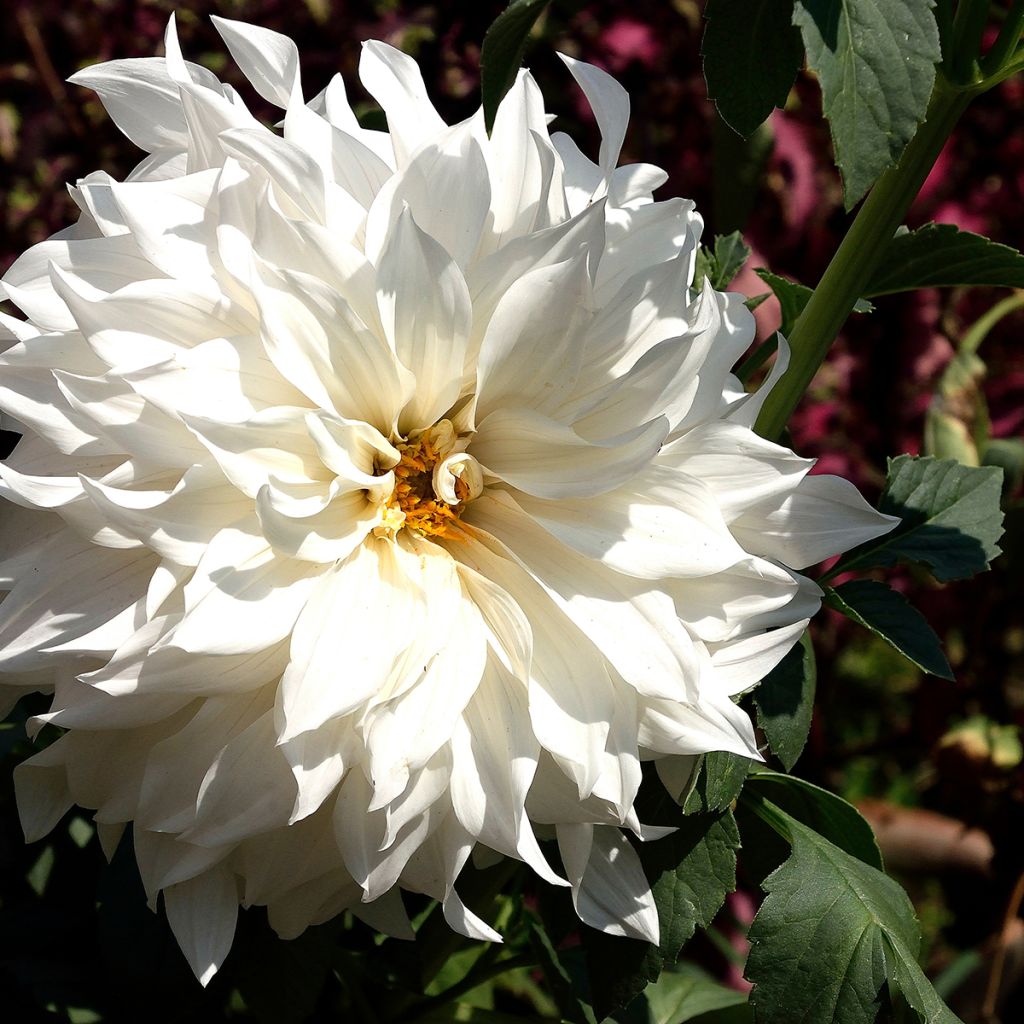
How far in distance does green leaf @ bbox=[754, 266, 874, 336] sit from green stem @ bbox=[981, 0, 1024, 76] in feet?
0.61

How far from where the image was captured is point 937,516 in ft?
3.10

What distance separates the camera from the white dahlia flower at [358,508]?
628 mm

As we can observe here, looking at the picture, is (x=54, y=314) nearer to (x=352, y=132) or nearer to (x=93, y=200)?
(x=93, y=200)

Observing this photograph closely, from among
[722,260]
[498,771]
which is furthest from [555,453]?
[722,260]

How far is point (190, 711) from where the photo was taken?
69cm

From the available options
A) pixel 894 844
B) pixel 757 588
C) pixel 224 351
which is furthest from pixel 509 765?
pixel 894 844

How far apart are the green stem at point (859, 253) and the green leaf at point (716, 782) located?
0.24 metres

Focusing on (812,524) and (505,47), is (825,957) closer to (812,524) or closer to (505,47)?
(812,524)

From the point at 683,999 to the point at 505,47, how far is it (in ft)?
2.86

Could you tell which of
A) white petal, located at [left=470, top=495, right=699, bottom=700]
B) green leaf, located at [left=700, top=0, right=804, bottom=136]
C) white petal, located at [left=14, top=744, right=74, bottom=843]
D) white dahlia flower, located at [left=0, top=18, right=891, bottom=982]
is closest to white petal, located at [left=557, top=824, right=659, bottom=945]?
white dahlia flower, located at [left=0, top=18, right=891, bottom=982]

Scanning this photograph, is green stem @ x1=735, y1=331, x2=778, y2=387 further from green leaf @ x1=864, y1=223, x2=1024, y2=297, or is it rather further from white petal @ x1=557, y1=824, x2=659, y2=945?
white petal @ x1=557, y1=824, x2=659, y2=945

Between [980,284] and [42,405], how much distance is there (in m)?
0.65

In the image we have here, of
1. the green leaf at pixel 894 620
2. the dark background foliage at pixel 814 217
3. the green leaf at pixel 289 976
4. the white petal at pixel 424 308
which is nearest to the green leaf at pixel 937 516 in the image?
the green leaf at pixel 894 620

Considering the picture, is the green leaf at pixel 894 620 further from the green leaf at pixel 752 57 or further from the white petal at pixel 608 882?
the green leaf at pixel 752 57
